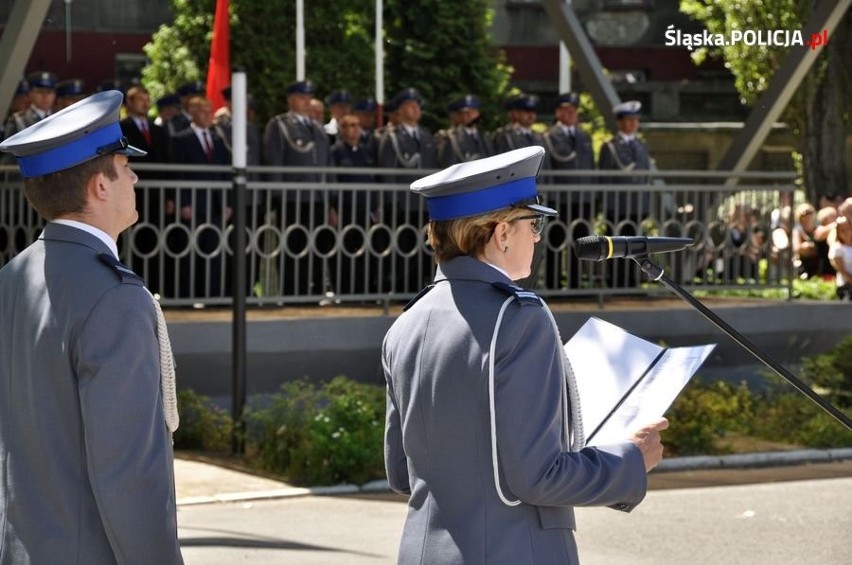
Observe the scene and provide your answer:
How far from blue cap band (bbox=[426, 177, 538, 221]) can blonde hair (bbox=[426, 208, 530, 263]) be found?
0.06 feet

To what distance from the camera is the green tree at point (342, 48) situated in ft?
84.2

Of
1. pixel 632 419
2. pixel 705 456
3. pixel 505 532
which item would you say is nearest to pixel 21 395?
pixel 505 532

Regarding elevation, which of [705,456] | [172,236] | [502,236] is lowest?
[705,456]

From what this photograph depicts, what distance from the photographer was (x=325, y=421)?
9.73 meters

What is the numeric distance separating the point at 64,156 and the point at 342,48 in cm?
2315

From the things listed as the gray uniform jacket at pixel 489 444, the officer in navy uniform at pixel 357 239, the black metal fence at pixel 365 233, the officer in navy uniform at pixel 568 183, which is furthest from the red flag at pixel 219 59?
the gray uniform jacket at pixel 489 444

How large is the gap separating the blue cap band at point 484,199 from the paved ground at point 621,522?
4243 millimetres

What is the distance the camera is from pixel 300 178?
12.4m

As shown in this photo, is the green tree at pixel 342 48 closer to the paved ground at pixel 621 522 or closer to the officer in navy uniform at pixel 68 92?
the officer in navy uniform at pixel 68 92

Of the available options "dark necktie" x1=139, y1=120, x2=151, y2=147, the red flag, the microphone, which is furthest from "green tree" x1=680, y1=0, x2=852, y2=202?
the microphone

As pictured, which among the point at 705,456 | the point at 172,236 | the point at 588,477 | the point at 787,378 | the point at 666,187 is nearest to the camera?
the point at 588,477

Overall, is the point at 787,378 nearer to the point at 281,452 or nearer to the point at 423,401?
the point at 423,401

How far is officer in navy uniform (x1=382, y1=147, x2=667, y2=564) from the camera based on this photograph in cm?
321

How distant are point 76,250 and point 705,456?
7678mm
